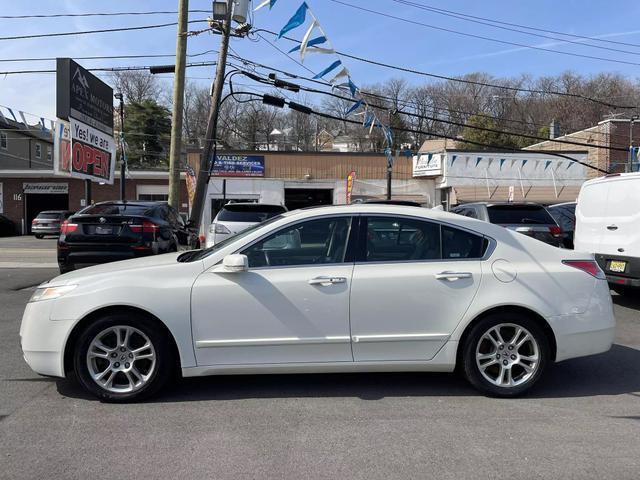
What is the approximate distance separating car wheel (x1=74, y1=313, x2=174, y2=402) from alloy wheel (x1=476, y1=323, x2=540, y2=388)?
8.53 ft

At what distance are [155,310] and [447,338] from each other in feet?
7.79

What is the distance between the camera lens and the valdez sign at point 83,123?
13.1 metres

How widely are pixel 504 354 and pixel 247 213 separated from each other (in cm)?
708

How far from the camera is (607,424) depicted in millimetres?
3988

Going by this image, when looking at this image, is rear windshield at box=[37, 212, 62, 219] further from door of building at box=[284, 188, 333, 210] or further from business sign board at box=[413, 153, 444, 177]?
business sign board at box=[413, 153, 444, 177]

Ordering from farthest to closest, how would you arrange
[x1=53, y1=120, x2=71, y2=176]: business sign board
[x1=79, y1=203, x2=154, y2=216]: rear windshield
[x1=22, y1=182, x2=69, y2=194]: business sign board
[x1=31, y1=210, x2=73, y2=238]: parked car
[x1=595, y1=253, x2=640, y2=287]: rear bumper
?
[x1=22, y1=182, x2=69, y2=194]: business sign board < [x1=31, y1=210, x2=73, y2=238]: parked car < [x1=53, y1=120, x2=71, y2=176]: business sign board < [x1=79, y1=203, x2=154, y2=216]: rear windshield < [x1=595, y1=253, x2=640, y2=287]: rear bumper

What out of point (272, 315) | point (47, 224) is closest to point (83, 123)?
point (272, 315)

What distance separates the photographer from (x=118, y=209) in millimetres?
9211

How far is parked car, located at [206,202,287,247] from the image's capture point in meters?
10.1

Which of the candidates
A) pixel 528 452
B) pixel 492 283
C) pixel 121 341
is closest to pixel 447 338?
pixel 492 283

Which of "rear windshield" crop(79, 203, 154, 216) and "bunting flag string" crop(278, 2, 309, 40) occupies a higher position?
"bunting flag string" crop(278, 2, 309, 40)

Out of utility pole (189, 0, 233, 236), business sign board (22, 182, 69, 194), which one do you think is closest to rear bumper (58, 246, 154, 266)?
utility pole (189, 0, 233, 236)

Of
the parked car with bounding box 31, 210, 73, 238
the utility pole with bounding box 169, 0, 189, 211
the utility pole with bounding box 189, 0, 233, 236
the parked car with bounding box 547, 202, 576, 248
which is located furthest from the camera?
the parked car with bounding box 31, 210, 73, 238

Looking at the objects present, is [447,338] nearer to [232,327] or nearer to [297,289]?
[297,289]
